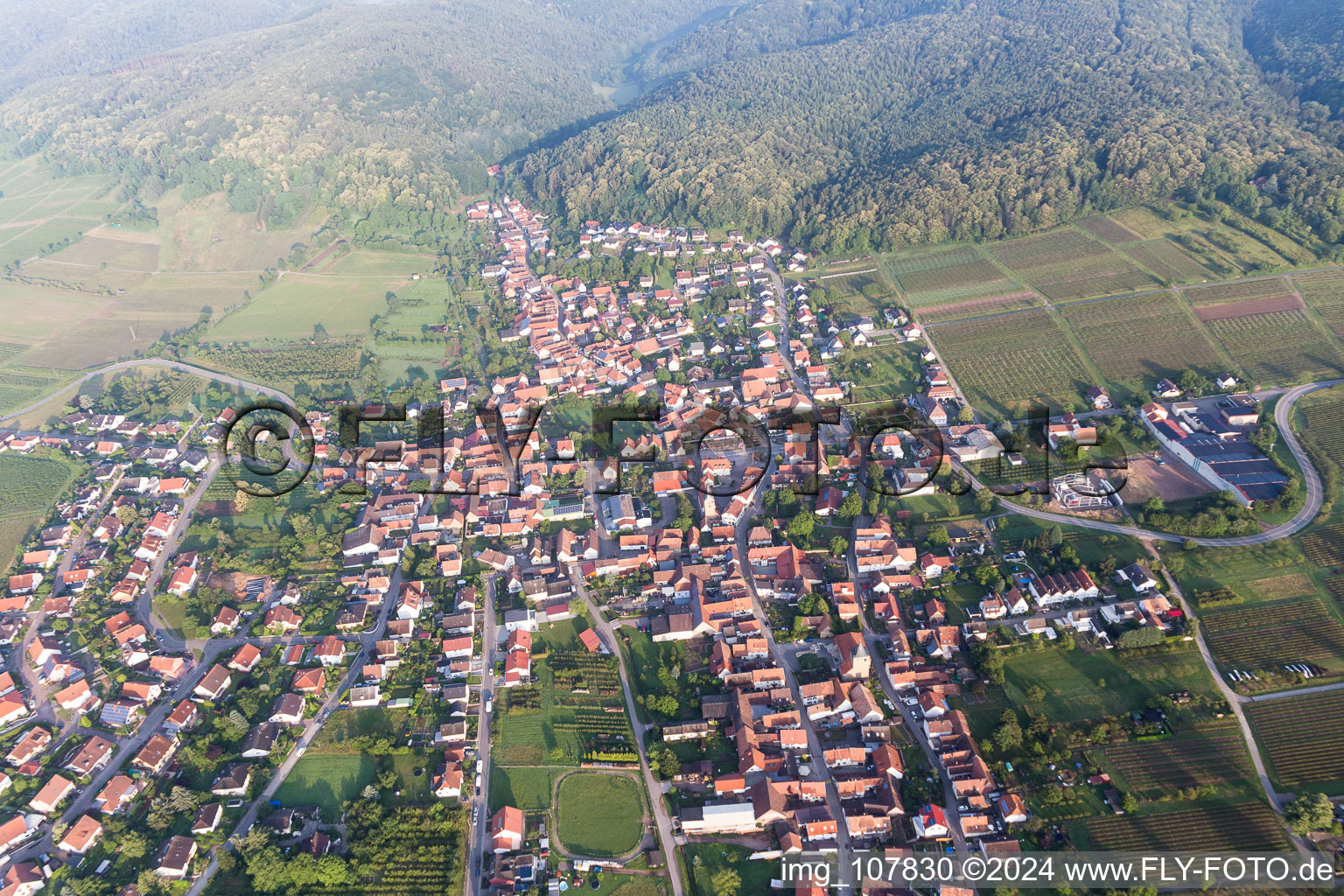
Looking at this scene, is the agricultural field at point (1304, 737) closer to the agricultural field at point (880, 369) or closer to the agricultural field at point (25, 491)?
the agricultural field at point (880, 369)

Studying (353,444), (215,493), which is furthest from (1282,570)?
(215,493)

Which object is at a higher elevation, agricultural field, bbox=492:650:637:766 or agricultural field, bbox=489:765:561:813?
agricultural field, bbox=492:650:637:766

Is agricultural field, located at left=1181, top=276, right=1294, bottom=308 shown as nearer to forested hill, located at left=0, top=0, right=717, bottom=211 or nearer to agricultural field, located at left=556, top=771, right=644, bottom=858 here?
agricultural field, located at left=556, top=771, right=644, bottom=858

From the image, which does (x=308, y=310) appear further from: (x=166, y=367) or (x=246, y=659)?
(x=246, y=659)

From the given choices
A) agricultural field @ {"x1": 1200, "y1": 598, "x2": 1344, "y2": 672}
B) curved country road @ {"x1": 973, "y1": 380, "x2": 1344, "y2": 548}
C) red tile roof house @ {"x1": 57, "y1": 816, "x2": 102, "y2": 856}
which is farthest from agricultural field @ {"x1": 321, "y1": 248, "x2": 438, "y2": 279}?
agricultural field @ {"x1": 1200, "y1": 598, "x2": 1344, "y2": 672}

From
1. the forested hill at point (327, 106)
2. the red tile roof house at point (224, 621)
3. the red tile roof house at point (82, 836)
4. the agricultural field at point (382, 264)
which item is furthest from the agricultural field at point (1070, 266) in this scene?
the forested hill at point (327, 106)

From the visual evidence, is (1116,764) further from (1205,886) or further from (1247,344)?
(1247,344)

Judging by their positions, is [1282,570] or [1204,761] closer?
[1204,761]
